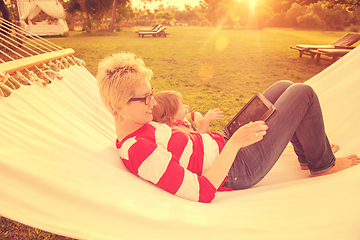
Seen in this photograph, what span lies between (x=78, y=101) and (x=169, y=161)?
129cm

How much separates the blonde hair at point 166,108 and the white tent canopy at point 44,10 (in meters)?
20.5

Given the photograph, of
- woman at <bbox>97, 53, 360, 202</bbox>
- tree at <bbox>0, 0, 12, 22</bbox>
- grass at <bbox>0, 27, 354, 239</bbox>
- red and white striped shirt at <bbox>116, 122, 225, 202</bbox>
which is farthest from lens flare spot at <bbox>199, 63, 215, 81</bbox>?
tree at <bbox>0, 0, 12, 22</bbox>

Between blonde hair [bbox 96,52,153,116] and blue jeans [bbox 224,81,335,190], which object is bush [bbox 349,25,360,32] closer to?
blue jeans [bbox 224,81,335,190]

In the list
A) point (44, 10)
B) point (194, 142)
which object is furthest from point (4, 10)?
point (44, 10)

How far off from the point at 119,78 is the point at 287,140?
1150 mm

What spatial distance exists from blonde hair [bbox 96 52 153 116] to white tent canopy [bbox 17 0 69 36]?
20552 millimetres

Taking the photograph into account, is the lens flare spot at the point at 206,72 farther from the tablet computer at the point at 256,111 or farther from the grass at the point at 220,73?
the tablet computer at the point at 256,111

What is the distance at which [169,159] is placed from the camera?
129cm

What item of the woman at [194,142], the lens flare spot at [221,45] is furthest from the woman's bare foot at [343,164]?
the lens flare spot at [221,45]

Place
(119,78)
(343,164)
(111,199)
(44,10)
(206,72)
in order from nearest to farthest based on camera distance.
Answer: (111,199), (119,78), (343,164), (206,72), (44,10)

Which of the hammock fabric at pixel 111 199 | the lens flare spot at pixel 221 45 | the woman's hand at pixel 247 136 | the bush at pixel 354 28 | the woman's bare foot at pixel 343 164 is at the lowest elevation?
the lens flare spot at pixel 221 45

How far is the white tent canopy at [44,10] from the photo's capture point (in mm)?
18031

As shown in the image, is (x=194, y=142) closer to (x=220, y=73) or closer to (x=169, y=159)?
(x=169, y=159)

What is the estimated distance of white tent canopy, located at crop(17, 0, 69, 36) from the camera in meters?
18.0
